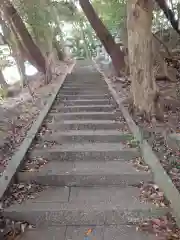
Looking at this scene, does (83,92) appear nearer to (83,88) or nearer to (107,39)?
(83,88)

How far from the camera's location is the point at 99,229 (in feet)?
11.8

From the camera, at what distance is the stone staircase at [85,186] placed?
360 centimetres

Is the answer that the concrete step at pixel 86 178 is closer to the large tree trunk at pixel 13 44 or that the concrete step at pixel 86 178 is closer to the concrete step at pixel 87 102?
the concrete step at pixel 87 102

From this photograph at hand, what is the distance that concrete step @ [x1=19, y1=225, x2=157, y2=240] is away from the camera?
3398 millimetres

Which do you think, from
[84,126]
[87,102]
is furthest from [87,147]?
Result: [87,102]

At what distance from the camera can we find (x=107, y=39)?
1355 cm

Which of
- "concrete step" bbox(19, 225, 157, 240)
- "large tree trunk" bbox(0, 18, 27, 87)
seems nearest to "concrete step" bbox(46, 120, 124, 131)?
"concrete step" bbox(19, 225, 157, 240)

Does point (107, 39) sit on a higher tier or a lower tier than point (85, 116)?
higher

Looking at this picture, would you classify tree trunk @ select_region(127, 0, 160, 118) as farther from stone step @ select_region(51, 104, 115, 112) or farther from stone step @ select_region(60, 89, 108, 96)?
stone step @ select_region(60, 89, 108, 96)

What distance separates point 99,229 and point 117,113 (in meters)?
4.41

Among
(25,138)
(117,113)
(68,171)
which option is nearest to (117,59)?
(117,113)

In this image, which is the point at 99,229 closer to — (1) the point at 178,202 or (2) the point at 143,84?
(1) the point at 178,202

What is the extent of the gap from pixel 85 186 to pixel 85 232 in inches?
40.6

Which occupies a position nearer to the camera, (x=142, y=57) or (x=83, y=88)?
(x=142, y=57)
